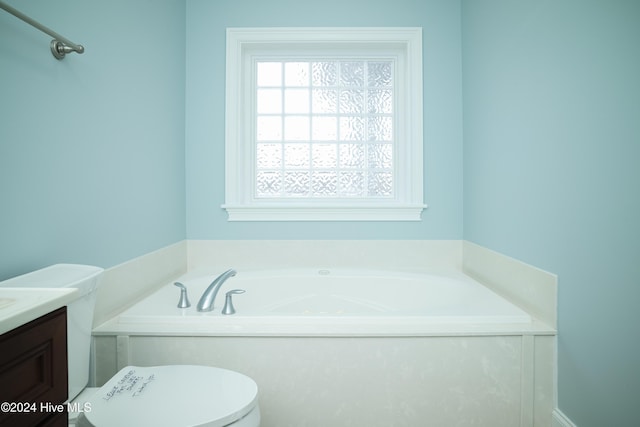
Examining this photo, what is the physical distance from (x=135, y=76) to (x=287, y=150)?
3.53ft

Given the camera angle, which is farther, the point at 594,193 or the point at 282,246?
the point at 282,246

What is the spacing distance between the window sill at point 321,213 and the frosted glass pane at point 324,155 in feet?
1.12

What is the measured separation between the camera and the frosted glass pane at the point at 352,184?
259cm

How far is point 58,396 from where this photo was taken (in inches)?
28.1

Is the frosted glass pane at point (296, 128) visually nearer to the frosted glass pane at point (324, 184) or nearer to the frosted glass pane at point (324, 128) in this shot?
the frosted glass pane at point (324, 128)

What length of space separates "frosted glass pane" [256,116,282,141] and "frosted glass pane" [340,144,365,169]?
47 centimetres

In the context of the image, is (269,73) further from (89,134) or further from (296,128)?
(89,134)

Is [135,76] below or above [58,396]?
above

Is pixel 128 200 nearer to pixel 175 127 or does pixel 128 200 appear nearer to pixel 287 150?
pixel 175 127

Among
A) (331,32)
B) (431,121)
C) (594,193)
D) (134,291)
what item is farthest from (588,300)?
(331,32)

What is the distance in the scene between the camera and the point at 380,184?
102 inches

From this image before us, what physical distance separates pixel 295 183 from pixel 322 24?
1.08m

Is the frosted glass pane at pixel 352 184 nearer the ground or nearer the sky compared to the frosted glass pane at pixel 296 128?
nearer the ground

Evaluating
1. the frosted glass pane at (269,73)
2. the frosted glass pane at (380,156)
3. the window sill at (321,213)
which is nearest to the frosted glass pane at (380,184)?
the frosted glass pane at (380,156)
